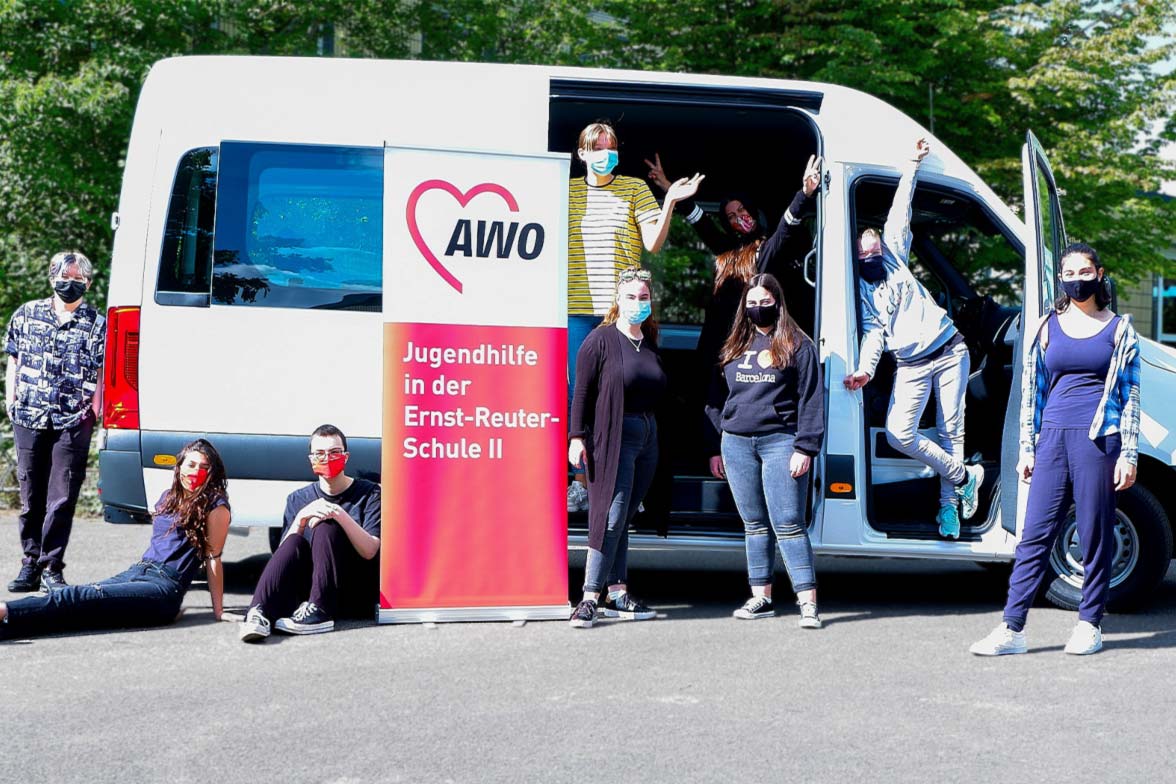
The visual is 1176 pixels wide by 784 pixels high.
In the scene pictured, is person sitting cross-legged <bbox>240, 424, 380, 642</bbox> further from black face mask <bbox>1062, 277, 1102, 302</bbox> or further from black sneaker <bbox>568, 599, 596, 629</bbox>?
black face mask <bbox>1062, 277, 1102, 302</bbox>

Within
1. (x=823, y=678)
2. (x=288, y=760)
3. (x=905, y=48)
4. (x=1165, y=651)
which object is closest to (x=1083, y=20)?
(x=905, y=48)

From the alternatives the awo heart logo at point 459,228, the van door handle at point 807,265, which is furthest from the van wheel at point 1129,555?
the awo heart logo at point 459,228

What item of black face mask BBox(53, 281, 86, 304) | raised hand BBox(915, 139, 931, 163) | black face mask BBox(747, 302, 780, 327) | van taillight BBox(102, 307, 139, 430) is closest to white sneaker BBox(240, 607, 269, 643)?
van taillight BBox(102, 307, 139, 430)

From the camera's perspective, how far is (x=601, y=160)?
6.84 meters

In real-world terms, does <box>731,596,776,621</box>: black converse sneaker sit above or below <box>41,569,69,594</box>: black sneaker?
below

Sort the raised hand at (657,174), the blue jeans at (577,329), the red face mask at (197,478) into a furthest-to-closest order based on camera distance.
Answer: the raised hand at (657,174)
the blue jeans at (577,329)
the red face mask at (197,478)

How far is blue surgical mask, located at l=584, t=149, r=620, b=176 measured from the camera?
6.84m

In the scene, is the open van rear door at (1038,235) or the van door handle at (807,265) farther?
the van door handle at (807,265)

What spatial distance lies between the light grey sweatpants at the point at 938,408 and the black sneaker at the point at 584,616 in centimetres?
186

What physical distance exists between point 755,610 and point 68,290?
13.2 ft

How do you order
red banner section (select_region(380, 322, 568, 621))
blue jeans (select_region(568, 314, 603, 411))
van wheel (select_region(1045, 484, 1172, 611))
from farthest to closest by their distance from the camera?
blue jeans (select_region(568, 314, 603, 411)) < van wheel (select_region(1045, 484, 1172, 611)) < red banner section (select_region(380, 322, 568, 621))

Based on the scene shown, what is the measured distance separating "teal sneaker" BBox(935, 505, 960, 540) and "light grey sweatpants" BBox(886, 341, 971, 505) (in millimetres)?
54

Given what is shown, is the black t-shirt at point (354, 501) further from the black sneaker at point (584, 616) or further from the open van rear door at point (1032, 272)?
the open van rear door at point (1032, 272)

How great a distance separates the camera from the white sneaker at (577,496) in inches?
276
